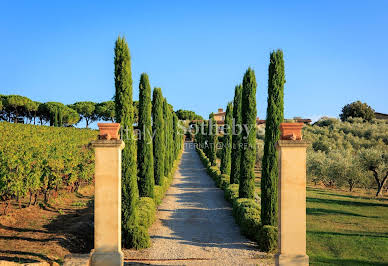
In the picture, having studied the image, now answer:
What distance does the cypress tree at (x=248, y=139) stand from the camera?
14.1 meters

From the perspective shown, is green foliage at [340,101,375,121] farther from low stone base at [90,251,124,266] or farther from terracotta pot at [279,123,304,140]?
low stone base at [90,251,124,266]

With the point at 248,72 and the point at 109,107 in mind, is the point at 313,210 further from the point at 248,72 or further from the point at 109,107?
the point at 109,107

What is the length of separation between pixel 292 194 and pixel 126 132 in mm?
5586

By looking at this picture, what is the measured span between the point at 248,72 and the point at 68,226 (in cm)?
1033

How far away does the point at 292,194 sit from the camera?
7125mm

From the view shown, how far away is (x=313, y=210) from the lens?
48.7ft

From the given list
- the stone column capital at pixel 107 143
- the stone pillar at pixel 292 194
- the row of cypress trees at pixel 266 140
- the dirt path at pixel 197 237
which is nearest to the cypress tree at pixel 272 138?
the row of cypress trees at pixel 266 140

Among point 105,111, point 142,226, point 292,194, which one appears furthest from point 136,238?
point 105,111

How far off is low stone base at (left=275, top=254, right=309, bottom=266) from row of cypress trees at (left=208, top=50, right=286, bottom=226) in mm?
3246

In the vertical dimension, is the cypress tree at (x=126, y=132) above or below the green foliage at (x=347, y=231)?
above

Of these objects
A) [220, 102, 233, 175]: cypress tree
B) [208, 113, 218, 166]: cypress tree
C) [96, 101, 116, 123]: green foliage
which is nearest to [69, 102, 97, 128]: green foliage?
[96, 101, 116, 123]: green foliage

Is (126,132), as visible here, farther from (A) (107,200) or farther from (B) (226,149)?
(B) (226,149)

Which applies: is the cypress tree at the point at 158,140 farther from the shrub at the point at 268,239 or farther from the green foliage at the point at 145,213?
the shrub at the point at 268,239

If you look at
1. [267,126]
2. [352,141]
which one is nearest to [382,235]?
[267,126]
